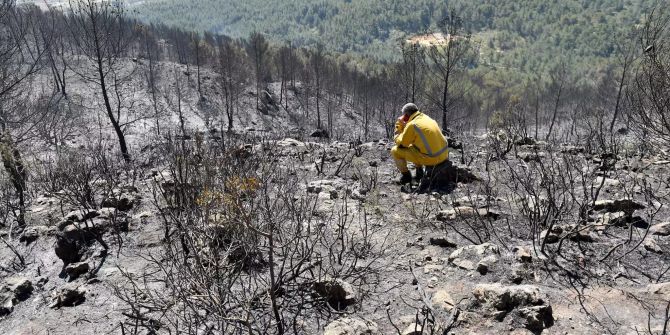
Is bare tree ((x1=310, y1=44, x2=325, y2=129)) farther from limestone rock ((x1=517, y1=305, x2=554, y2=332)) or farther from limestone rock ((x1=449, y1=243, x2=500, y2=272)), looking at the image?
limestone rock ((x1=517, y1=305, x2=554, y2=332))

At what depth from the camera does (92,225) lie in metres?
5.18

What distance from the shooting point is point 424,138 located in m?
6.78

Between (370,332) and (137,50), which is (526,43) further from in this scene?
(370,332)

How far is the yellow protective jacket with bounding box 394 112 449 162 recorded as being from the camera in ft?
22.2

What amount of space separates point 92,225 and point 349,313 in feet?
11.5

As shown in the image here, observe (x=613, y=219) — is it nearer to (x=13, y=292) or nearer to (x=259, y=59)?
(x=13, y=292)

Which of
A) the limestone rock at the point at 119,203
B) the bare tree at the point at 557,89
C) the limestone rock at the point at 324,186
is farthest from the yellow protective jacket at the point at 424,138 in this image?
the bare tree at the point at 557,89

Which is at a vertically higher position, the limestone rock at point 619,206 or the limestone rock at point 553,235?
the limestone rock at point 553,235

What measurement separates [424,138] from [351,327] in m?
4.16

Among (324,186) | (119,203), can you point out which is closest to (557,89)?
(324,186)

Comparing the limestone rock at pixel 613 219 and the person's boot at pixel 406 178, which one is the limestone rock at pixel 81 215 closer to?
the person's boot at pixel 406 178

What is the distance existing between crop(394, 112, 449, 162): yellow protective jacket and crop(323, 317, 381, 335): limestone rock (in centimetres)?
399

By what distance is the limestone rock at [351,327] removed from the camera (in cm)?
313

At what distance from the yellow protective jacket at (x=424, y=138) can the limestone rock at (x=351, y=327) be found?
3.99m
